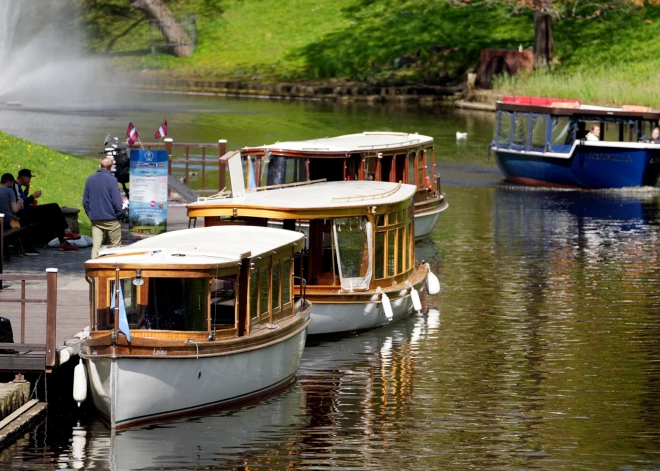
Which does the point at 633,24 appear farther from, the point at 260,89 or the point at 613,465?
the point at 613,465

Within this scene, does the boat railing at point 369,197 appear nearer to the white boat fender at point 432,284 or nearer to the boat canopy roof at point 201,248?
the white boat fender at point 432,284

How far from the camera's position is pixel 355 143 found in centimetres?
3475

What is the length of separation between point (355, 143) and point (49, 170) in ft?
28.3

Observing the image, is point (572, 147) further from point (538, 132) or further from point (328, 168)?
point (328, 168)

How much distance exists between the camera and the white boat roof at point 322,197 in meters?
25.0

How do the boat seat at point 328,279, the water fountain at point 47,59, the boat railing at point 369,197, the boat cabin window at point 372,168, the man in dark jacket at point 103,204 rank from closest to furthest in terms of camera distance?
the man in dark jacket at point 103,204 < the boat seat at point 328,279 < the boat railing at point 369,197 < the boat cabin window at point 372,168 < the water fountain at point 47,59

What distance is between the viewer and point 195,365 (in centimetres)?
Answer: 1928

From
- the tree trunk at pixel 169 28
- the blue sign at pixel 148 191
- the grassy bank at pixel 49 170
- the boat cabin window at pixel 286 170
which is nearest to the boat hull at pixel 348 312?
the blue sign at pixel 148 191

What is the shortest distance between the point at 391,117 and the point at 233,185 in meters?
43.8

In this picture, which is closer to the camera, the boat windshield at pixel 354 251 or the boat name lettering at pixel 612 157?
the boat windshield at pixel 354 251

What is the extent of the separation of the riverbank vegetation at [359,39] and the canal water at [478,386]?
38403 millimetres

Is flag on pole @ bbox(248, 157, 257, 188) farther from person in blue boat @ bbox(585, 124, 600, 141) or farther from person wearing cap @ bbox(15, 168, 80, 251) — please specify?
person in blue boat @ bbox(585, 124, 600, 141)

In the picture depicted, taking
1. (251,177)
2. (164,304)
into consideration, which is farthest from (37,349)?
(251,177)

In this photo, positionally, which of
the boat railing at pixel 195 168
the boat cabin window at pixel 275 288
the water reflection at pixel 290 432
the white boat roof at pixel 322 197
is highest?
the white boat roof at pixel 322 197
